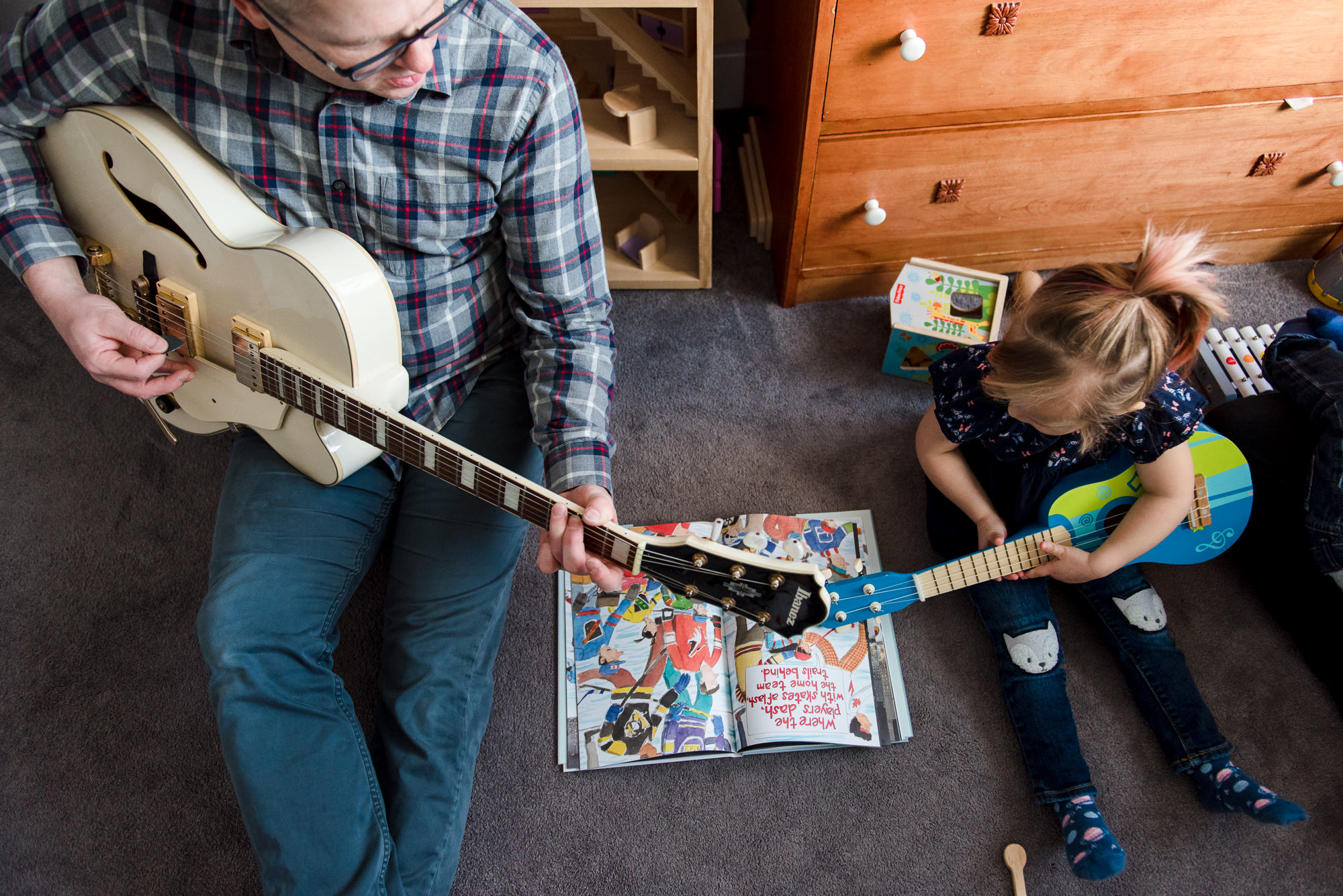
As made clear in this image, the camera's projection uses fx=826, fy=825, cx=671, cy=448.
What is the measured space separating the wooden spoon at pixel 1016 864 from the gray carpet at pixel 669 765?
13 millimetres

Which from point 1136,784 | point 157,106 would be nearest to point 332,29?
point 157,106

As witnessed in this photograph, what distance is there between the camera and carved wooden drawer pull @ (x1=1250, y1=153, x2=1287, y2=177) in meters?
1.40

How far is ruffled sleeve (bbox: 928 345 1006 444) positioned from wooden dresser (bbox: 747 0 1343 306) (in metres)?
0.34

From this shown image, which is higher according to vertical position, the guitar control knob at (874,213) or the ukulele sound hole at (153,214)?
the ukulele sound hole at (153,214)

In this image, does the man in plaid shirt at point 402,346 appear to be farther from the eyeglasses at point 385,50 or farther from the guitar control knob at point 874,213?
the guitar control knob at point 874,213

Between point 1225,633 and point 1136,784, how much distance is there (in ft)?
0.96

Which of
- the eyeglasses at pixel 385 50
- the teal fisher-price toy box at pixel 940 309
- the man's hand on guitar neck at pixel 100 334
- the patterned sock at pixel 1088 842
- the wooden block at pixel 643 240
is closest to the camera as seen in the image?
the eyeglasses at pixel 385 50

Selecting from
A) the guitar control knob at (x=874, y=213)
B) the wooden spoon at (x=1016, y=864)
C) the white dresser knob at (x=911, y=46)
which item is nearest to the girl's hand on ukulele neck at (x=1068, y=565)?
the wooden spoon at (x=1016, y=864)

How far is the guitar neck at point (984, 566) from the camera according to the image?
1195mm

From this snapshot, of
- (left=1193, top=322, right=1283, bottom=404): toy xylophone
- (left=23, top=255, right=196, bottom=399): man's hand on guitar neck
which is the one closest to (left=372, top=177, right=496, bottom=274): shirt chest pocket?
(left=23, top=255, right=196, bottom=399): man's hand on guitar neck

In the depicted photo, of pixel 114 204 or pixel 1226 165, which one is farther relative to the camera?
pixel 1226 165

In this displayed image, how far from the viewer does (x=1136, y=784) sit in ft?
3.96

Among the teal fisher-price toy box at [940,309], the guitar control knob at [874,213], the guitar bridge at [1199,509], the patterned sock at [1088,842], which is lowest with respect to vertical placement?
the patterned sock at [1088,842]

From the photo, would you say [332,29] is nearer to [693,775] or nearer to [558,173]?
[558,173]
